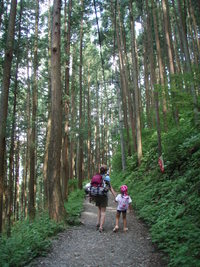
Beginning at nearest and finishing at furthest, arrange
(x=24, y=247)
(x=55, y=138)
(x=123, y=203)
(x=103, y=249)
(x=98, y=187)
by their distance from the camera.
→ 1. (x=24, y=247)
2. (x=103, y=249)
3. (x=123, y=203)
4. (x=98, y=187)
5. (x=55, y=138)

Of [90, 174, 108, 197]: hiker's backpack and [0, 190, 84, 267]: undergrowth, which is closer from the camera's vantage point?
[0, 190, 84, 267]: undergrowth

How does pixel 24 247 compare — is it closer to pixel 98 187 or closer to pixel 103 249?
pixel 103 249

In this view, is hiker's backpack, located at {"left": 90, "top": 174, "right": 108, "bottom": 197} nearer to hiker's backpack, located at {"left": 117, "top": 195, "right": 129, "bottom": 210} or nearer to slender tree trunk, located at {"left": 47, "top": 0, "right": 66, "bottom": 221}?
hiker's backpack, located at {"left": 117, "top": 195, "right": 129, "bottom": 210}

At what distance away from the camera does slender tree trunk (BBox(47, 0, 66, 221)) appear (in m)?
6.77

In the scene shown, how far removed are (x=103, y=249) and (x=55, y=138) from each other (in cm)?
342

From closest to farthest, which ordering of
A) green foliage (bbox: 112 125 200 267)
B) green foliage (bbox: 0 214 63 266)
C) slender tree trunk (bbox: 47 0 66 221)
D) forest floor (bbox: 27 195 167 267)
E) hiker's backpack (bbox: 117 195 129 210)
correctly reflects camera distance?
green foliage (bbox: 112 125 200 267) → green foliage (bbox: 0 214 63 266) → forest floor (bbox: 27 195 167 267) → hiker's backpack (bbox: 117 195 129 210) → slender tree trunk (bbox: 47 0 66 221)

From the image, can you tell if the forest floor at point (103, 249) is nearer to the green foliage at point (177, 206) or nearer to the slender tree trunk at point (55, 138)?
the green foliage at point (177, 206)

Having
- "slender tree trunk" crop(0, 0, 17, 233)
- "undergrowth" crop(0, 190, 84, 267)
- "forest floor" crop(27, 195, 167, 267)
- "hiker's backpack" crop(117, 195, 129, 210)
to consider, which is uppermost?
"slender tree trunk" crop(0, 0, 17, 233)

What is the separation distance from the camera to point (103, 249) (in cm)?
491

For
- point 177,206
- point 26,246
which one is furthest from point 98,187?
point 26,246

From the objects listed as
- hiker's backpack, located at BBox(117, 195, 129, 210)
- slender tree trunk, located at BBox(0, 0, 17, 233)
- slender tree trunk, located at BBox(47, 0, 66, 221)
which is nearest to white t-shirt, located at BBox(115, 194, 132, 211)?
hiker's backpack, located at BBox(117, 195, 129, 210)

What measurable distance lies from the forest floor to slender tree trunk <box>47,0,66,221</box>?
29.2 inches

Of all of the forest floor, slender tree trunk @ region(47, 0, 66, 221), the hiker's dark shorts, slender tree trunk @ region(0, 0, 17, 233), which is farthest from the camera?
slender tree trunk @ region(0, 0, 17, 233)

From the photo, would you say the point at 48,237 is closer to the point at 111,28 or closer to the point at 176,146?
the point at 176,146
